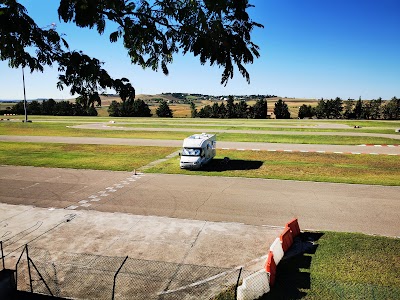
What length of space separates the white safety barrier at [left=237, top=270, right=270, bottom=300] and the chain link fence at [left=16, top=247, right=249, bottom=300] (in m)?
0.32

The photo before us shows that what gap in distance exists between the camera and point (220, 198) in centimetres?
1842

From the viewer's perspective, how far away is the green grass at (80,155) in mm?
28031

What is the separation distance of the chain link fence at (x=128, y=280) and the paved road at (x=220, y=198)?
5.10 metres

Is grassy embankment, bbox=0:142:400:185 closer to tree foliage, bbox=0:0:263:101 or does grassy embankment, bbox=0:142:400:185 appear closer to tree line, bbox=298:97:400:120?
tree foliage, bbox=0:0:263:101

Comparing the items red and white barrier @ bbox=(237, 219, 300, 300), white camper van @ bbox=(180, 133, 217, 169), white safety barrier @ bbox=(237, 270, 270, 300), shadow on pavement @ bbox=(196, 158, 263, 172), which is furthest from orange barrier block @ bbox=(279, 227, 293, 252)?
shadow on pavement @ bbox=(196, 158, 263, 172)

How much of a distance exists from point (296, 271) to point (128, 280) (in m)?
5.68

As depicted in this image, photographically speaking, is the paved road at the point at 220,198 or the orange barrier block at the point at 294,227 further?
the paved road at the point at 220,198

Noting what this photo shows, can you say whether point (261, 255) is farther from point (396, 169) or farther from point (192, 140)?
point (396, 169)

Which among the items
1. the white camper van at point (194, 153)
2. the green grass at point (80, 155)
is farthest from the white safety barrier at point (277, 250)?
the green grass at point (80, 155)

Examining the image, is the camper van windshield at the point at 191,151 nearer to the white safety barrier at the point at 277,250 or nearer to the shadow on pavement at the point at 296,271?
the shadow on pavement at the point at 296,271

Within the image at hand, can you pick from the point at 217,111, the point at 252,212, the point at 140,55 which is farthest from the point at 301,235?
the point at 217,111

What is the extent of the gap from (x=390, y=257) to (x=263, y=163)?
56.9 feet

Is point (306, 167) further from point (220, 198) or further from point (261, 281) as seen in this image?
point (261, 281)

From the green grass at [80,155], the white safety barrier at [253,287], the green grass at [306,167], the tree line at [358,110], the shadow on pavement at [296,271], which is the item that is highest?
the tree line at [358,110]
